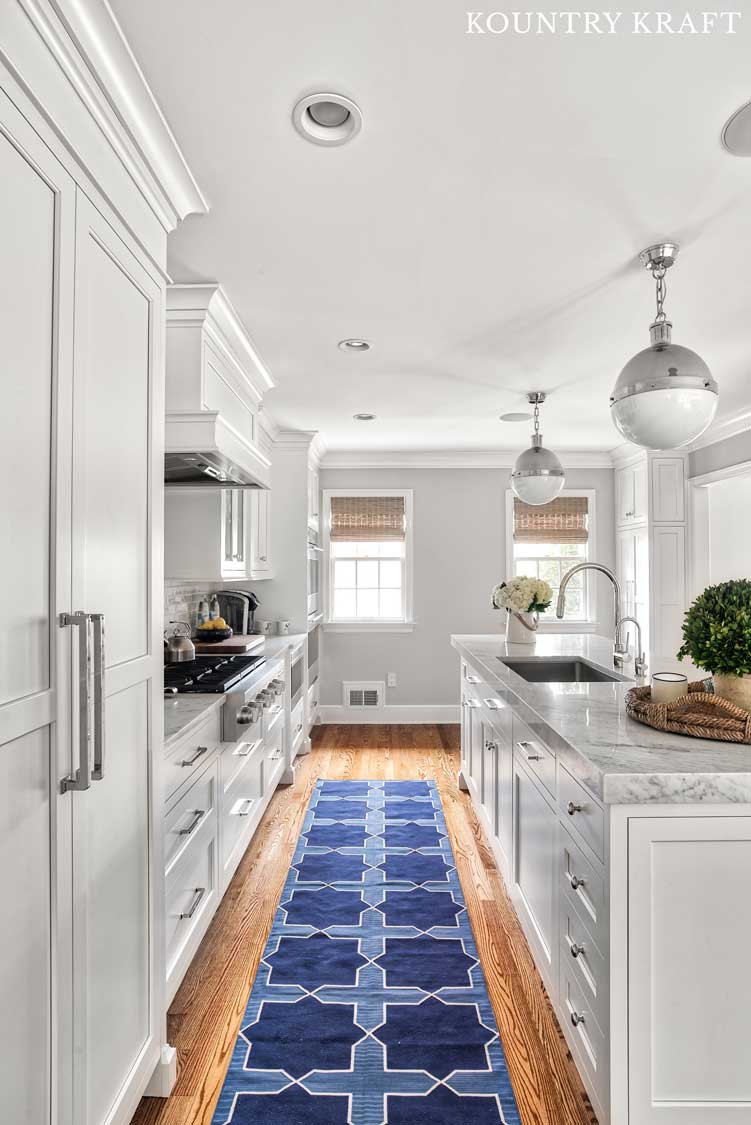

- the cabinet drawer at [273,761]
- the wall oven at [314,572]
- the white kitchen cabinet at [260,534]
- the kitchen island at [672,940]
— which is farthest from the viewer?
the wall oven at [314,572]

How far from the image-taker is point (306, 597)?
5371 millimetres

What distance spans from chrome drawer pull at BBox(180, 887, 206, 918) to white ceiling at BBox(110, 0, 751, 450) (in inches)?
88.6

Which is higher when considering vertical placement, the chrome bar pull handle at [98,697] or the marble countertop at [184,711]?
the chrome bar pull handle at [98,697]

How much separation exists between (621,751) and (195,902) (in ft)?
5.14

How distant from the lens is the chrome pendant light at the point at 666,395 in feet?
6.76

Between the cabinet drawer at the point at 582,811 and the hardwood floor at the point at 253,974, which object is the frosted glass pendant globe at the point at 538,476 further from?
the cabinet drawer at the point at 582,811

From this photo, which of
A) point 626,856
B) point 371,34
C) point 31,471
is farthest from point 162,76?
point 626,856

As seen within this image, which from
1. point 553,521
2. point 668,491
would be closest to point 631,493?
point 668,491

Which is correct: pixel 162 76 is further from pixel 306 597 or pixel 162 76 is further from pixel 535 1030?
pixel 306 597

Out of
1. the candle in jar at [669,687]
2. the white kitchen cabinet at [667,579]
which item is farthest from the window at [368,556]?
the candle in jar at [669,687]

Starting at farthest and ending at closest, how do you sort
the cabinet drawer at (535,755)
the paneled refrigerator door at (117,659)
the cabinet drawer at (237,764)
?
1. the cabinet drawer at (237,764)
2. the cabinet drawer at (535,755)
3. the paneled refrigerator door at (117,659)

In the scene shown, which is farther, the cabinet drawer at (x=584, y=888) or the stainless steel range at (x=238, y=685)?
the stainless steel range at (x=238, y=685)

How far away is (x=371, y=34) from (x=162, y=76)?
49cm

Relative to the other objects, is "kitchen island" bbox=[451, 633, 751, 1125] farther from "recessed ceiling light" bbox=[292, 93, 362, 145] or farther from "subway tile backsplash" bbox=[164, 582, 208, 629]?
"subway tile backsplash" bbox=[164, 582, 208, 629]
